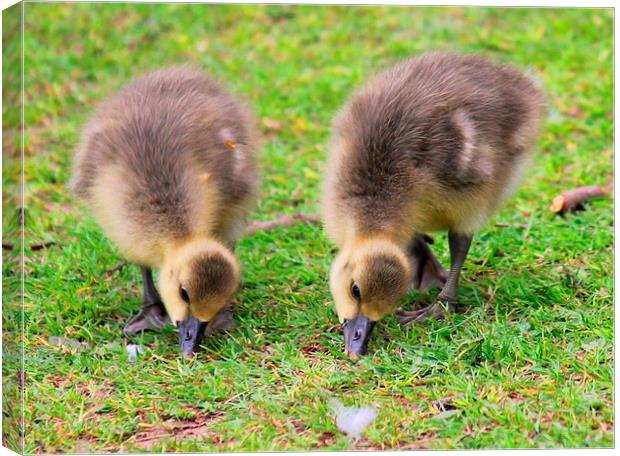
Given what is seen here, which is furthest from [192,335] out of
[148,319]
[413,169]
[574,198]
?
[574,198]

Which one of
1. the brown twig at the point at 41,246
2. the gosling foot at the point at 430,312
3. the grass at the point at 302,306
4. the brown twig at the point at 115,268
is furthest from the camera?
the brown twig at the point at 41,246

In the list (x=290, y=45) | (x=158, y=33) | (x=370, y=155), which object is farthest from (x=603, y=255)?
(x=158, y=33)

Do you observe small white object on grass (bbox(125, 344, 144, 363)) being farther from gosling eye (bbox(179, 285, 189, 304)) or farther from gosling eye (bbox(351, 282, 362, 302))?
gosling eye (bbox(351, 282, 362, 302))

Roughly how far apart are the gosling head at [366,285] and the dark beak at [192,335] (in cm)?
49

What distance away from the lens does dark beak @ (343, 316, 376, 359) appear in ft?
12.1

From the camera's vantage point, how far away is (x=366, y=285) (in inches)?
142

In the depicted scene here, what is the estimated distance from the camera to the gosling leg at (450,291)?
4.04 metres

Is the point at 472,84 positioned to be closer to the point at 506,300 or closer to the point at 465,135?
the point at 465,135

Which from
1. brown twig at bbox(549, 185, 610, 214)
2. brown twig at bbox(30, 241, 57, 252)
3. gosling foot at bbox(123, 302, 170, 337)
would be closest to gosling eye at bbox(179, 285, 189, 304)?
gosling foot at bbox(123, 302, 170, 337)

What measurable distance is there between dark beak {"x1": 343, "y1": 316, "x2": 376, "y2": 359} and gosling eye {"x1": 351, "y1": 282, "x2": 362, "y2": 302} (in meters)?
0.08

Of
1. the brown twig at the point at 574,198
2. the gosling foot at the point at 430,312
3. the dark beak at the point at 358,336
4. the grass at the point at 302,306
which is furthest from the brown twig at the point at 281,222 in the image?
the dark beak at the point at 358,336

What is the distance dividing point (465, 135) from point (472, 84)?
0.26 metres

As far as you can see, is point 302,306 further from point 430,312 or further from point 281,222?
point 281,222

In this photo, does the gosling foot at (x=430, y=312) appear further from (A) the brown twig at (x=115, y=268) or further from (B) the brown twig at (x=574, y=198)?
(A) the brown twig at (x=115, y=268)
